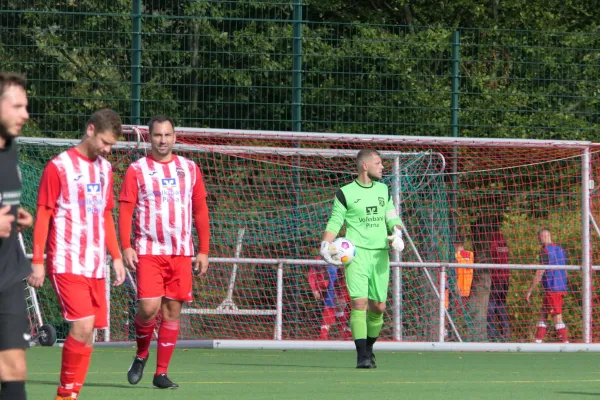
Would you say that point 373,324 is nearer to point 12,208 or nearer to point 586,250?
point 586,250

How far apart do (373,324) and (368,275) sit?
463mm

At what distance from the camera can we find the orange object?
15461 mm

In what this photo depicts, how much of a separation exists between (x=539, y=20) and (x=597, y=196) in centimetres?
678

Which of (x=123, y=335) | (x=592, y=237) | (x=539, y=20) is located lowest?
(x=123, y=335)

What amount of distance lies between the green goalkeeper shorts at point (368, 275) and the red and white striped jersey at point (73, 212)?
3765mm

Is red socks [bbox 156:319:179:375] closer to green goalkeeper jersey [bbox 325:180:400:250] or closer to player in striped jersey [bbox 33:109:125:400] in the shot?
player in striped jersey [bbox 33:109:125:400]

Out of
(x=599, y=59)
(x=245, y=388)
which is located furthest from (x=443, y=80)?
(x=245, y=388)

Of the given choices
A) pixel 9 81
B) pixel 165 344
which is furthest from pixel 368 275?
pixel 9 81

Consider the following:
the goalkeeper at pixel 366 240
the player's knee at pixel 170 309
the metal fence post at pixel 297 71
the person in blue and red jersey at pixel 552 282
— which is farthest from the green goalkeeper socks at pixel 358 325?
the person in blue and red jersey at pixel 552 282

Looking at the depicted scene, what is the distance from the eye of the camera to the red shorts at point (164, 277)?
342 inches

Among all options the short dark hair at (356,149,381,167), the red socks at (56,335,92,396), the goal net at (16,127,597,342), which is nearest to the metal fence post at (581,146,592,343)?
the goal net at (16,127,597,342)

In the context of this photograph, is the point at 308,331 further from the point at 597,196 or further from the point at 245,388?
the point at 245,388

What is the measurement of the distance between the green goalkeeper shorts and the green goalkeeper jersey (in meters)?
0.08

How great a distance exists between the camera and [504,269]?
15.4 m
